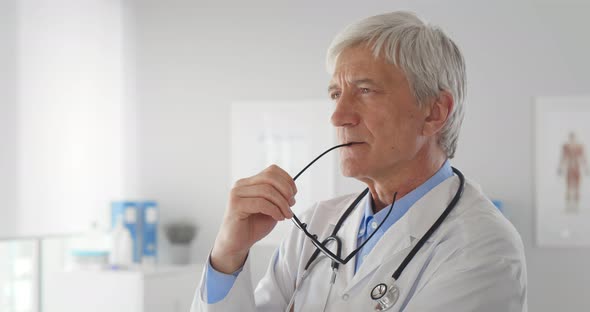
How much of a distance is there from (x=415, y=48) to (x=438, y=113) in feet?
0.43

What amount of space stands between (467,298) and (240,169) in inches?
116

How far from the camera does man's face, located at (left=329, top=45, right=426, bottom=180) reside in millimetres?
1191

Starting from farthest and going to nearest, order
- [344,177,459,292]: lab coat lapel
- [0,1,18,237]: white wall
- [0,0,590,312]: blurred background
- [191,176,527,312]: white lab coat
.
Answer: [0,0,590,312]: blurred background
[0,1,18,237]: white wall
[344,177,459,292]: lab coat lapel
[191,176,527,312]: white lab coat

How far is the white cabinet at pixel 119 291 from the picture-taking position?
11.6 feet

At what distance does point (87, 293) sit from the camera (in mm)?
3643

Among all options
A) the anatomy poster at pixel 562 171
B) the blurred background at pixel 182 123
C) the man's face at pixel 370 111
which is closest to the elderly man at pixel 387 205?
the man's face at pixel 370 111

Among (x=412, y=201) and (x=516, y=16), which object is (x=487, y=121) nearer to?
(x=516, y=16)

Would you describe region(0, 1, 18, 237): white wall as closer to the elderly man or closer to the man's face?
the elderly man

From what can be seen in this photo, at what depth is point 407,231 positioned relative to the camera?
1197 millimetres

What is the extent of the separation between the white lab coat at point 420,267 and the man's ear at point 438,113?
0.10m

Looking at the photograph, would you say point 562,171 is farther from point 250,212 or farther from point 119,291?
point 250,212

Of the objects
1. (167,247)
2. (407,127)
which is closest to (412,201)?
(407,127)

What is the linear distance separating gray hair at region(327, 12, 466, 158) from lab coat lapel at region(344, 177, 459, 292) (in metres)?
0.15

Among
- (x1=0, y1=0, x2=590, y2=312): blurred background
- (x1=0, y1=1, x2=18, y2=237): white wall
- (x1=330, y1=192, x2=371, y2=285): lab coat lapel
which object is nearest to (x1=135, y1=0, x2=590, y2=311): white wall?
(x1=0, y1=0, x2=590, y2=312): blurred background
